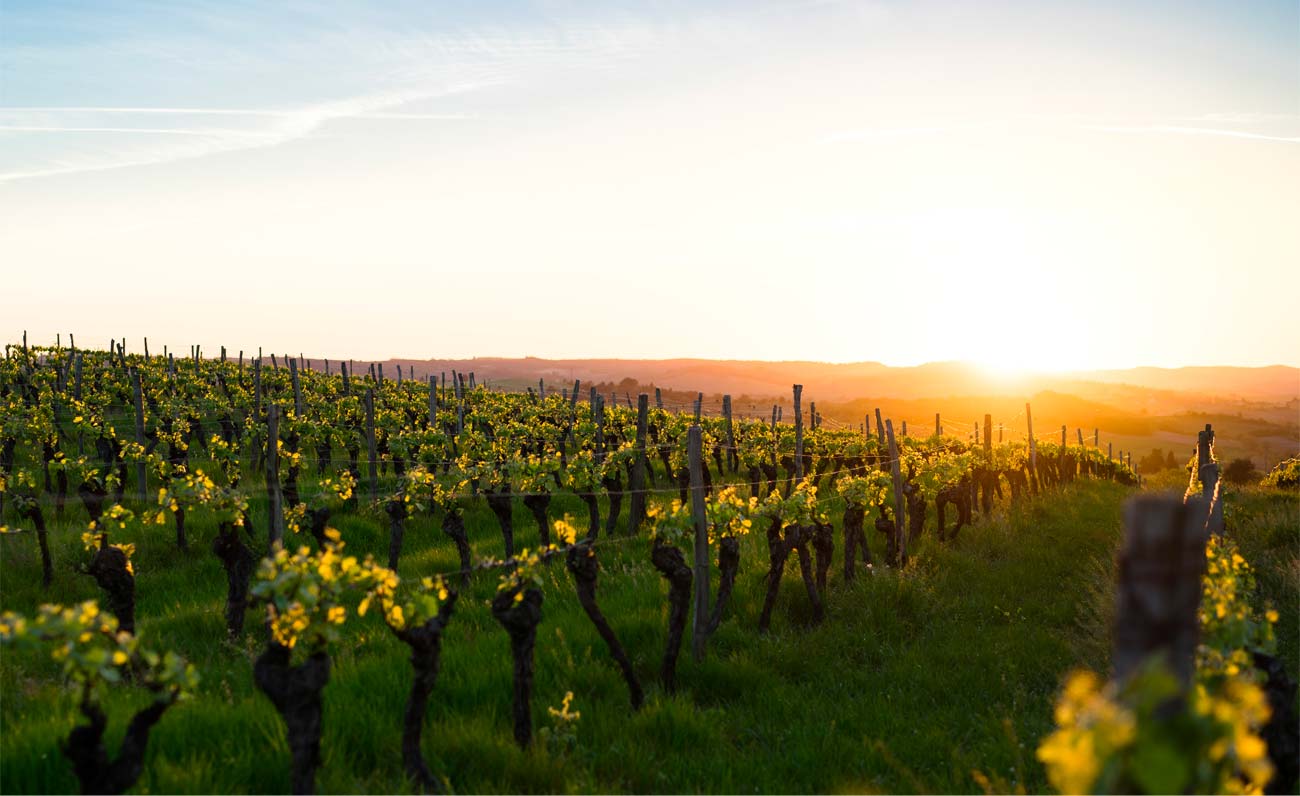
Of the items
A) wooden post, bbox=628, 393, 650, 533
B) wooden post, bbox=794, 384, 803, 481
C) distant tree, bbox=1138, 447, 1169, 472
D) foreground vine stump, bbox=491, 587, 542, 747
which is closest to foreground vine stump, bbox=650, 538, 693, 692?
foreground vine stump, bbox=491, 587, 542, 747

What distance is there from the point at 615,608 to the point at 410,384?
126ft

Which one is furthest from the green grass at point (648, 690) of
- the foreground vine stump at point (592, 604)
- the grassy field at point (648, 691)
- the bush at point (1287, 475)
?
the bush at point (1287, 475)

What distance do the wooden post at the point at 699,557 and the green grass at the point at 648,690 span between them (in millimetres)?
351

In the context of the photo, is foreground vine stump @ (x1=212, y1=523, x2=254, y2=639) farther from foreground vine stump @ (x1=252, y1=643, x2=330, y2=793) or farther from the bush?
the bush

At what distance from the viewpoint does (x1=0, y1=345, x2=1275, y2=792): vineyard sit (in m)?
7.11

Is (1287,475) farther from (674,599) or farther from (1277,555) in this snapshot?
(674,599)

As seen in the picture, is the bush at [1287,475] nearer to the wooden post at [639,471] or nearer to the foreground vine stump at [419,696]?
the wooden post at [639,471]

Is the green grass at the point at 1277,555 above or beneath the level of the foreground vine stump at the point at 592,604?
beneath

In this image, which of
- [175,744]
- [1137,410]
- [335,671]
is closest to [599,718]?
[335,671]

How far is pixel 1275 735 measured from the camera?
22.3ft

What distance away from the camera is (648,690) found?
10539 mm

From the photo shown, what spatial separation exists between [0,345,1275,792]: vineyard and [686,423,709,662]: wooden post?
4 centimetres

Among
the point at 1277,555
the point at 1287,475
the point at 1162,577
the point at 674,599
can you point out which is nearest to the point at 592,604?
the point at 674,599

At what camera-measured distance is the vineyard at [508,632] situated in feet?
23.3
